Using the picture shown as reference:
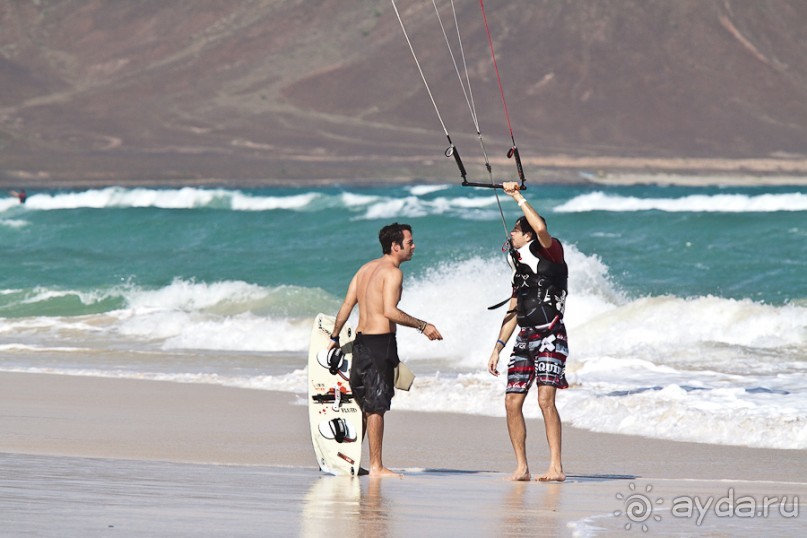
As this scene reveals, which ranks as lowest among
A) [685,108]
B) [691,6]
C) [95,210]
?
[95,210]

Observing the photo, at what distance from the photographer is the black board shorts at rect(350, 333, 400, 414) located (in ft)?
22.9

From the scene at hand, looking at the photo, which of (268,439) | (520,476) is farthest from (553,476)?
(268,439)

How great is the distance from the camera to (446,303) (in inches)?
650

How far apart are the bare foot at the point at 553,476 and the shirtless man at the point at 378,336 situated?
0.71 meters

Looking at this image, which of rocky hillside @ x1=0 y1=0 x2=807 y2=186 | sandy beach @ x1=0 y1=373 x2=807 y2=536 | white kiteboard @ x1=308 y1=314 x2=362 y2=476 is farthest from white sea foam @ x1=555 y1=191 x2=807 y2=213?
rocky hillside @ x1=0 y1=0 x2=807 y2=186

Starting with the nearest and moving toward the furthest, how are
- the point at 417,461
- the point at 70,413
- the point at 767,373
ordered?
the point at 417,461 → the point at 70,413 → the point at 767,373

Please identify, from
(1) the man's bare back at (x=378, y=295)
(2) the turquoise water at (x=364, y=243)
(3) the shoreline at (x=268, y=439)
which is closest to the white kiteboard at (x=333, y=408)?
(1) the man's bare back at (x=378, y=295)

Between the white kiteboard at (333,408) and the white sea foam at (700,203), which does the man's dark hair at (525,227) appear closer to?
the white kiteboard at (333,408)

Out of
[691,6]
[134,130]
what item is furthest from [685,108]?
[134,130]

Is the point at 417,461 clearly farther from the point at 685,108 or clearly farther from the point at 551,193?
the point at 685,108

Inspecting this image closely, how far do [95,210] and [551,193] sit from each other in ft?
58.3

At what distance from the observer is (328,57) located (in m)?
129
